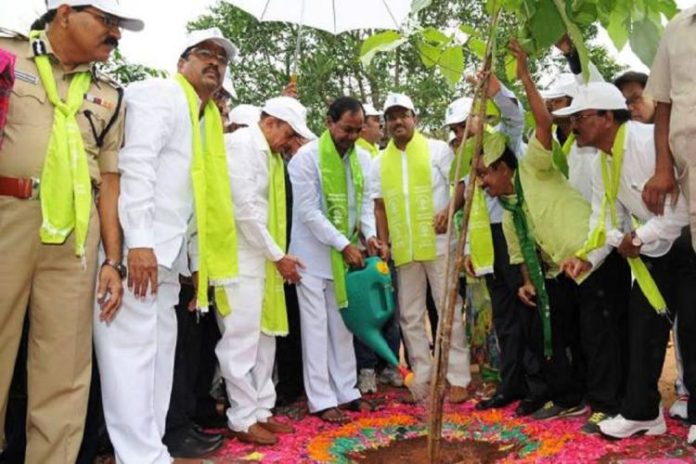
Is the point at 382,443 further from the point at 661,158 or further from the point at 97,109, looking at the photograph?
the point at 97,109

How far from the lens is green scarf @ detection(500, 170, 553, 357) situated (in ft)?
13.5

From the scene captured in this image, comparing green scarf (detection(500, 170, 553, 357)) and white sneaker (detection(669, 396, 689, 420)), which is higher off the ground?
green scarf (detection(500, 170, 553, 357))

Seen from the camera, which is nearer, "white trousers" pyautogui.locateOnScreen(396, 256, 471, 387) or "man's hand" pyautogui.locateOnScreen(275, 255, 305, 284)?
"man's hand" pyautogui.locateOnScreen(275, 255, 305, 284)

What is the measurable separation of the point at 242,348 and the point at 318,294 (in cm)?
74

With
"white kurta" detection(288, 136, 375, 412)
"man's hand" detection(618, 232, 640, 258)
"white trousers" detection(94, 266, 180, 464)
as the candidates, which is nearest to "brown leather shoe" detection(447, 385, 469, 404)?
"white kurta" detection(288, 136, 375, 412)

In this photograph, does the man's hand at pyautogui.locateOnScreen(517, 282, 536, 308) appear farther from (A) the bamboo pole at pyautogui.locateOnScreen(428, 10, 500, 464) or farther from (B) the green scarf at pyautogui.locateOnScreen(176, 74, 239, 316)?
(B) the green scarf at pyautogui.locateOnScreen(176, 74, 239, 316)

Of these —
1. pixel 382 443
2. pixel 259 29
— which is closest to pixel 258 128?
pixel 382 443

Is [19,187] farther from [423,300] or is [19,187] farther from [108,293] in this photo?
[423,300]

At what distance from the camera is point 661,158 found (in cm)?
322

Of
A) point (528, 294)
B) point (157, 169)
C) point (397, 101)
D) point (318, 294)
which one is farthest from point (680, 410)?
point (157, 169)

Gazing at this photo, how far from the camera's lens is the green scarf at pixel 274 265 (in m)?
4.19

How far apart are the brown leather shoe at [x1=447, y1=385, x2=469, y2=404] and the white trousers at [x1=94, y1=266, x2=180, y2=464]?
222 cm

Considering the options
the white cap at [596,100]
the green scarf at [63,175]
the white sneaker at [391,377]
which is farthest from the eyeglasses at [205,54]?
the white sneaker at [391,377]

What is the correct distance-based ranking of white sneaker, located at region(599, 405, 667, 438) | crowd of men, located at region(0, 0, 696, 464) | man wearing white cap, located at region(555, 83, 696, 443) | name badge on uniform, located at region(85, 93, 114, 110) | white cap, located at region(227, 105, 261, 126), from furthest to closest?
1. white cap, located at region(227, 105, 261, 126)
2. white sneaker, located at region(599, 405, 667, 438)
3. man wearing white cap, located at region(555, 83, 696, 443)
4. name badge on uniform, located at region(85, 93, 114, 110)
5. crowd of men, located at region(0, 0, 696, 464)
